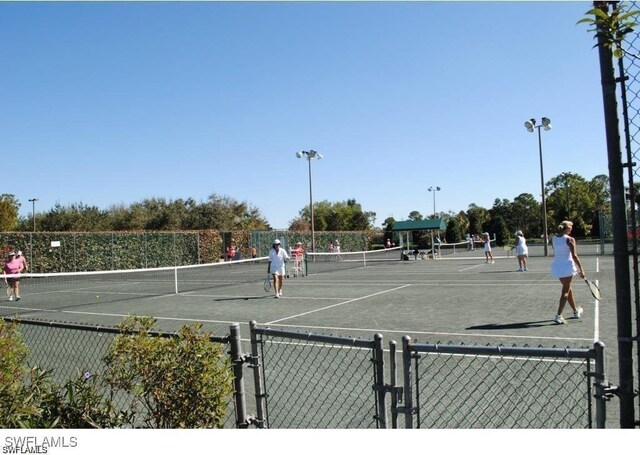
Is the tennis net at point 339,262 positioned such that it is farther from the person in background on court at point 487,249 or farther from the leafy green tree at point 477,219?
the leafy green tree at point 477,219

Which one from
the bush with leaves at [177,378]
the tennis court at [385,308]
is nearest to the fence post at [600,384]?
the bush with leaves at [177,378]

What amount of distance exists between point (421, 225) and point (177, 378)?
3203 centimetres

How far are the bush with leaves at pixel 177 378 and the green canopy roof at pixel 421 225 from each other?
30.9 meters

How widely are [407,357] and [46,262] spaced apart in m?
32.6

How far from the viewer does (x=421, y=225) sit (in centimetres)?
3472

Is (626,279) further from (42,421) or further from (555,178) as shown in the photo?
(555,178)

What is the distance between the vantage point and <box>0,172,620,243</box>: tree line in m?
57.9

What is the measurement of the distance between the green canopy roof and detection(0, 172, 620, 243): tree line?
16.1 m

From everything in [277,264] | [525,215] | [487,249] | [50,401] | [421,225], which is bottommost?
[487,249]

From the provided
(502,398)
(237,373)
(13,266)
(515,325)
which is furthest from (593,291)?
(13,266)

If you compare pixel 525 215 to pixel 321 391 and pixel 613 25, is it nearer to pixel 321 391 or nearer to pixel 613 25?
pixel 321 391

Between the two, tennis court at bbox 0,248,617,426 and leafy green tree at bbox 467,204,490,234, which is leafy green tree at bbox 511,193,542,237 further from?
tennis court at bbox 0,248,617,426

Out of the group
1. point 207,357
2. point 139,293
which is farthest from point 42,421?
point 139,293

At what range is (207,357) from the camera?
365cm
